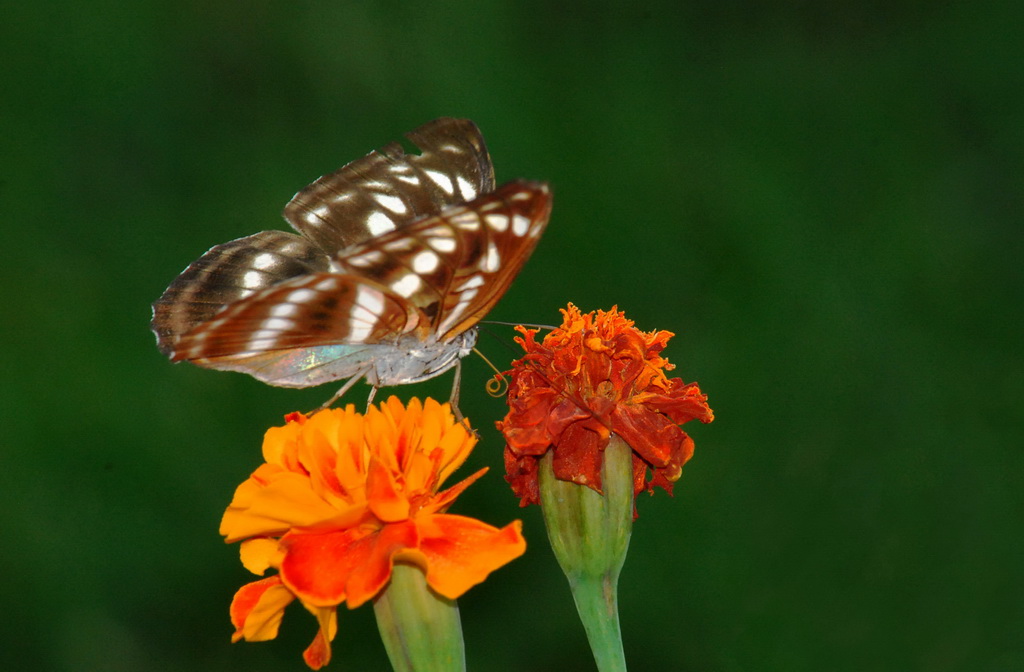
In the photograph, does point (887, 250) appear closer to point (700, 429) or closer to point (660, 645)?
point (700, 429)

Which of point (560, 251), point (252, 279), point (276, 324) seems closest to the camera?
point (276, 324)

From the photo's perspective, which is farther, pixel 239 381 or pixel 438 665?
pixel 239 381

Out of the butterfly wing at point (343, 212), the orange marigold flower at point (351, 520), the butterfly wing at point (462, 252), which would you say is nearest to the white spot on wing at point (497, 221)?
the butterfly wing at point (462, 252)

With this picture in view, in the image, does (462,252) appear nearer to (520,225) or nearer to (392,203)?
(520,225)

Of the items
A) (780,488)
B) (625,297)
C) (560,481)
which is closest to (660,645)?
(780,488)

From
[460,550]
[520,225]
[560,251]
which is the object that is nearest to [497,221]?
[520,225]

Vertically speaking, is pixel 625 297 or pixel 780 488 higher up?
pixel 625 297
